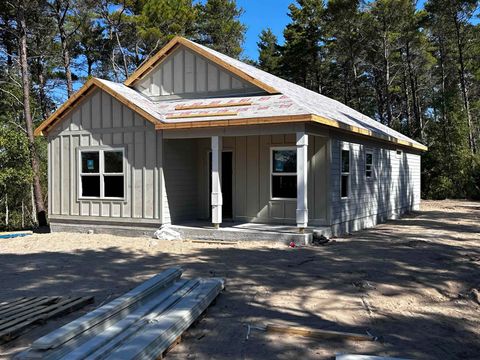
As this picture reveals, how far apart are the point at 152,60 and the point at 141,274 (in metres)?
7.53

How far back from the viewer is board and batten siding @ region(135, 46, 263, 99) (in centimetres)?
1262

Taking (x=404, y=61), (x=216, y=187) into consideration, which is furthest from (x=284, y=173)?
(x=404, y=61)

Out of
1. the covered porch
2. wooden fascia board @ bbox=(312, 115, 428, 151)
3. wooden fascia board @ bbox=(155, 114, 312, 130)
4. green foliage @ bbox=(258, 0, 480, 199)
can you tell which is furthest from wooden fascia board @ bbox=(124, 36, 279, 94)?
green foliage @ bbox=(258, 0, 480, 199)

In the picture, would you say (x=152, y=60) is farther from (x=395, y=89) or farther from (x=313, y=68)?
(x=395, y=89)

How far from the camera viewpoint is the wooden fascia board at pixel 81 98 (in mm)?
11688

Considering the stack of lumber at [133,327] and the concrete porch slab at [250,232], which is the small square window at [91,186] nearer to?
the concrete porch slab at [250,232]

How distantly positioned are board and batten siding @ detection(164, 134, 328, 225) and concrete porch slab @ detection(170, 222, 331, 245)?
1.84 feet

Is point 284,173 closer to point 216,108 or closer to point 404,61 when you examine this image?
point 216,108

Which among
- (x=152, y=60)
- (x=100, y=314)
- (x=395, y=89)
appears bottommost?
(x=100, y=314)

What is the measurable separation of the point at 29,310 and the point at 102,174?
7621 mm

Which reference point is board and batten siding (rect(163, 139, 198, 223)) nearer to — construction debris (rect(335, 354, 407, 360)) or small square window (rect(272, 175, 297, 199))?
small square window (rect(272, 175, 297, 199))

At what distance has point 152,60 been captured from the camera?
13.1 m

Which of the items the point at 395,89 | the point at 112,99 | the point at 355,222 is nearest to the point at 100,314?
the point at 112,99

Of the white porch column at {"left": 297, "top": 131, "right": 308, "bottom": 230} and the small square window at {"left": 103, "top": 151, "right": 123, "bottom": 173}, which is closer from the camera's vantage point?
the white porch column at {"left": 297, "top": 131, "right": 308, "bottom": 230}
